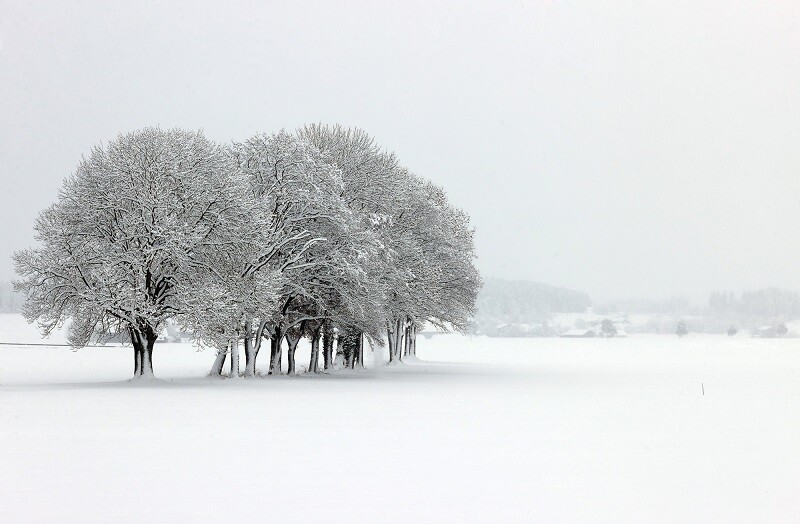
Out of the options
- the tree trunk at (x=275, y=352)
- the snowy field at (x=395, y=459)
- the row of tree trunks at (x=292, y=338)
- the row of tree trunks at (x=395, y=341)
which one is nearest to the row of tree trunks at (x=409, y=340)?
the row of tree trunks at (x=395, y=341)

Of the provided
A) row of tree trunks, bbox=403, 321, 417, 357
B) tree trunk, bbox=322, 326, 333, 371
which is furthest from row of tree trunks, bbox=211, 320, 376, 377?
row of tree trunks, bbox=403, 321, 417, 357

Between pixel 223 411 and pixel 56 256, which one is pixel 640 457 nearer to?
pixel 223 411

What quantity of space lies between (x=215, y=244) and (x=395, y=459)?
1257 inches

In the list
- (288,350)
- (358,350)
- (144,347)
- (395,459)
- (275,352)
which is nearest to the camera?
(395,459)

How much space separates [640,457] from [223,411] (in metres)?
16.5

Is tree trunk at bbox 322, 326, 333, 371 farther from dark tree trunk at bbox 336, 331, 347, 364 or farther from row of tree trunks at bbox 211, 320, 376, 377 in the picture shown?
dark tree trunk at bbox 336, 331, 347, 364

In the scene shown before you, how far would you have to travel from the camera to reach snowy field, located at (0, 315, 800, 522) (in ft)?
47.9

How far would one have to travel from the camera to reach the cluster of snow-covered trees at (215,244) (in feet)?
159

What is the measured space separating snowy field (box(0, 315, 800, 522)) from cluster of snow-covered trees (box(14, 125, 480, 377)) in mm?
9930

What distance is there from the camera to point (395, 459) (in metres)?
20.3

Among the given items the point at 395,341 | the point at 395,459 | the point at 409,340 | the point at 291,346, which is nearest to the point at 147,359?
the point at 291,346

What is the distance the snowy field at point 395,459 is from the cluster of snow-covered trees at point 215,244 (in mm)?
9930

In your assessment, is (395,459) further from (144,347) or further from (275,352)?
(275,352)

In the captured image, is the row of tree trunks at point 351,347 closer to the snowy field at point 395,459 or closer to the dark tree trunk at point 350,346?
the dark tree trunk at point 350,346
